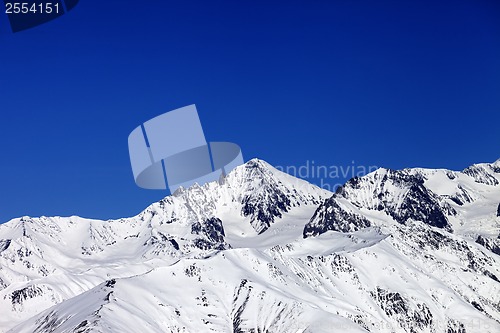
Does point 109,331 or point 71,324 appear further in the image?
point 71,324

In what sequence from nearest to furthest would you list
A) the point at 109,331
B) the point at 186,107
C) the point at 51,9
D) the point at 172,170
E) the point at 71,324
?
the point at 51,9 → the point at 186,107 → the point at 172,170 → the point at 109,331 → the point at 71,324

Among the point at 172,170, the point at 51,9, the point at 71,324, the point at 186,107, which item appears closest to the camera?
the point at 51,9

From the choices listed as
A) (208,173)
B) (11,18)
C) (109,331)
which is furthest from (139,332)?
(11,18)

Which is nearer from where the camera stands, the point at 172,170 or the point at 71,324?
the point at 172,170

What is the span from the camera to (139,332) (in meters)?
200

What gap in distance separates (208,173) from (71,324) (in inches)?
5578

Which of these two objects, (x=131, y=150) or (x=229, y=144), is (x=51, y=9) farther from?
(x=229, y=144)

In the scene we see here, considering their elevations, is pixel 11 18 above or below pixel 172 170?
above

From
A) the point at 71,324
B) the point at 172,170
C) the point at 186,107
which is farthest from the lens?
the point at 71,324

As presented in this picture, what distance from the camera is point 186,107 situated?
229 feet

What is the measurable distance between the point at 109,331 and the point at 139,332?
65.7ft

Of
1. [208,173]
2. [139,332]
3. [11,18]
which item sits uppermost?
[11,18]

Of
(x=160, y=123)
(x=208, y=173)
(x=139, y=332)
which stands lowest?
(x=139, y=332)

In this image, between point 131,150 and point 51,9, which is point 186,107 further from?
point 51,9
